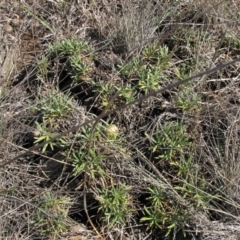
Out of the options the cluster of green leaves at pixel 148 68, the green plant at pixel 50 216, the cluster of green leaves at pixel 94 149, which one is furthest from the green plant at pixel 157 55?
the green plant at pixel 50 216

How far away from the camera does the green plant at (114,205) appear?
96.8 inches

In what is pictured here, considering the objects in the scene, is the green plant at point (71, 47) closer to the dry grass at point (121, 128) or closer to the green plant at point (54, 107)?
the dry grass at point (121, 128)

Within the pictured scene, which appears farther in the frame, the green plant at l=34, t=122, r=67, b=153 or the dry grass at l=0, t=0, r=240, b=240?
the green plant at l=34, t=122, r=67, b=153

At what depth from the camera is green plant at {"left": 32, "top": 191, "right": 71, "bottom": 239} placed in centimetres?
246

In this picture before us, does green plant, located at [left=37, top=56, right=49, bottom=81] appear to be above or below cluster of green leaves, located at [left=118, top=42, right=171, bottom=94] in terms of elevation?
below

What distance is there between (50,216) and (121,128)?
0.60 m

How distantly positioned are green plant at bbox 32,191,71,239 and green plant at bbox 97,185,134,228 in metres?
0.19

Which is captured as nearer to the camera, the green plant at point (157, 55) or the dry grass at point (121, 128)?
the dry grass at point (121, 128)

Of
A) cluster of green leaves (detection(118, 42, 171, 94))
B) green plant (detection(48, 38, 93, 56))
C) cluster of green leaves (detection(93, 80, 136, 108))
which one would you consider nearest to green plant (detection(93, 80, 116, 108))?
cluster of green leaves (detection(93, 80, 136, 108))

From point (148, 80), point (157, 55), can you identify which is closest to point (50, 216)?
point (148, 80)

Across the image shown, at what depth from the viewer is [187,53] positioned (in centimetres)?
290

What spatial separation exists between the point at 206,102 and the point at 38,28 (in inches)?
44.7

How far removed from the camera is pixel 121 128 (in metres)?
2.73

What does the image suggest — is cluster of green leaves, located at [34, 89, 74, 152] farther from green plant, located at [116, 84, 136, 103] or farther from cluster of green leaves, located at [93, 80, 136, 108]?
green plant, located at [116, 84, 136, 103]
